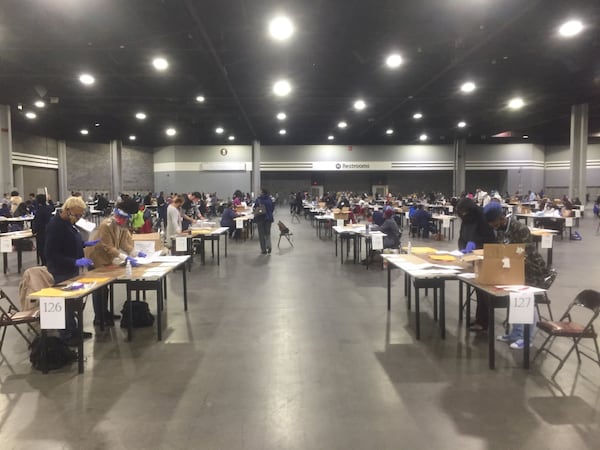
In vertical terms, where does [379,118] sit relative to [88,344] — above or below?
above

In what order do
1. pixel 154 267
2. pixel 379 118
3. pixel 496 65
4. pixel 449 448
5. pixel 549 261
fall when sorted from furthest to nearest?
1. pixel 379 118
2. pixel 496 65
3. pixel 549 261
4. pixel 154 267
5. pixel 449 448

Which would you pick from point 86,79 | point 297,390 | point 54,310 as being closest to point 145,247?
point 54,310

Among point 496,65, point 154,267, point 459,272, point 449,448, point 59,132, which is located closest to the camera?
point 449,448

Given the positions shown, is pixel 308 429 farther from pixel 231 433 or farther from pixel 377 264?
pixel 377 264

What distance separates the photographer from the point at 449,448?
2.71 metres

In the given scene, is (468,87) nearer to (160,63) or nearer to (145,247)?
(160,63)

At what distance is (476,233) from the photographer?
539cm

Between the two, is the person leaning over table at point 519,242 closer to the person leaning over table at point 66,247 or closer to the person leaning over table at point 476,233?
the person leaning over table at point 476,233

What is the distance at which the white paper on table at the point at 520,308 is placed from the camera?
11.8 ft

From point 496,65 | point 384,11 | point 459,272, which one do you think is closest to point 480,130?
point 496,65

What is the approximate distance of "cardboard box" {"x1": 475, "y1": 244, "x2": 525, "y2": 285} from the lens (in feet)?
13.0

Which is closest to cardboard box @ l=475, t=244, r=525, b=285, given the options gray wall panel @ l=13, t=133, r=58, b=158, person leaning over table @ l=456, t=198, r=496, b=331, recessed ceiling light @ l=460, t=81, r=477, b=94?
person leaning over table @ l=456, t=198, r=496, b=331

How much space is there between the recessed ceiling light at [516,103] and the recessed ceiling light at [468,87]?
9.01ft

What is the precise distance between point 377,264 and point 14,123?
18459 millimetres
